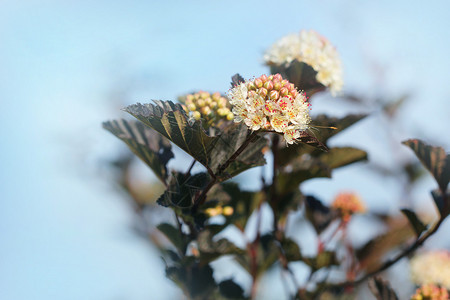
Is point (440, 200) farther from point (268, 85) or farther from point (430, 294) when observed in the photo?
point (268, 85)

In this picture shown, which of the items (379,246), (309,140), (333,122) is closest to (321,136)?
(333,122)

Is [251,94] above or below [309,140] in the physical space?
above

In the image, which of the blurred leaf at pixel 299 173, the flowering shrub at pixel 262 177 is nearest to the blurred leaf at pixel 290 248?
the flowering shrub at pixel 262 177

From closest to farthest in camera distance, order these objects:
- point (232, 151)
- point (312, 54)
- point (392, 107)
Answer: point (232, 151)
point (312, 54)
point (392, 107)

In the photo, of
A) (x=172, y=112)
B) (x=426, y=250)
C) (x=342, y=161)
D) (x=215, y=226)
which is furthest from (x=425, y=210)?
(x=172, y=112)

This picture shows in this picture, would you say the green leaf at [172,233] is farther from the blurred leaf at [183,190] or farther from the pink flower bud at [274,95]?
the pink flower bud at [274,95]

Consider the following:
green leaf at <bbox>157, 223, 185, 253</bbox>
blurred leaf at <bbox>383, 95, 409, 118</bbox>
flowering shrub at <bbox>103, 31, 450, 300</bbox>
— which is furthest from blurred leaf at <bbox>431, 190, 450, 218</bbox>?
blurred leaf at <bbox>383, 95, 409, 118</bbox>
